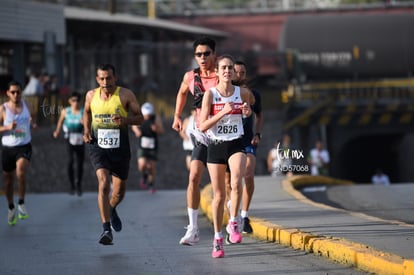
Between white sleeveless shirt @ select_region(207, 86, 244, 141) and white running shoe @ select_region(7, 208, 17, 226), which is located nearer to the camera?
white sleeveless shirt @ select_region(207, 86, 244, 141)

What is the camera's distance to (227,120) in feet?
35.4

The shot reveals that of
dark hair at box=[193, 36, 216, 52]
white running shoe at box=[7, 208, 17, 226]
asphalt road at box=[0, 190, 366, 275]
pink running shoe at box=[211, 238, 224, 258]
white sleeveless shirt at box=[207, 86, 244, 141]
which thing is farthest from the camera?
white running shoe at box=[7, 208, 17, 226]

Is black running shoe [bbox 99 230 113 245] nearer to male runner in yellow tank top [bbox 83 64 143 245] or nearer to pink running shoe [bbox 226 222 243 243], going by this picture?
male runner in yellow tank top [bbox 83 64 143 245]

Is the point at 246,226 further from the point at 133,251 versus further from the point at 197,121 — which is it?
the point at 197,121

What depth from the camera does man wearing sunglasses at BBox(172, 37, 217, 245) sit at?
11.2 metres

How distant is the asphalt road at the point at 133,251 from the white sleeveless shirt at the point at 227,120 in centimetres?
118

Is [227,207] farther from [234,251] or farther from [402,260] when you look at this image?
[402,260]

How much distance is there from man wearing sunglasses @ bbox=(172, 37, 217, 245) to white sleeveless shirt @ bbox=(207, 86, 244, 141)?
14.7 inches

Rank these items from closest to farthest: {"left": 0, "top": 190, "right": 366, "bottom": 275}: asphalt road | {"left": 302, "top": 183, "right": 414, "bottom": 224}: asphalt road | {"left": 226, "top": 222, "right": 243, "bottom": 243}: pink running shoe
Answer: {"left": 0, "top": 190, "right": 366, "bottom": 275}: asphalt road, {"left": 226, "top": 222, "right": 243, "bottom": 243}: pink running shoe, {"left": 302, "top": 183, "right": 414, "bottom": 224}: asphalt road

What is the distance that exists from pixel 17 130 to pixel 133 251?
404 cm

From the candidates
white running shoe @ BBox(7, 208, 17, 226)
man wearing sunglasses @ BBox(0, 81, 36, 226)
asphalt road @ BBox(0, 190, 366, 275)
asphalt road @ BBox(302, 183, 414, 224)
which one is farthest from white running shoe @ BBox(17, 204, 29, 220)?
asphalt road @ BBox(302, 183, 414, 224)

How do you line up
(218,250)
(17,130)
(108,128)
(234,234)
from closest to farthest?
(218,250) < (234,234) < (108,128) < (17,130)

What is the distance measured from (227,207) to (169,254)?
2.88 meters

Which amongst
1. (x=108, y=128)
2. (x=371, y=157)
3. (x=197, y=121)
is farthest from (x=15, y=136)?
(x=371, y=157)
